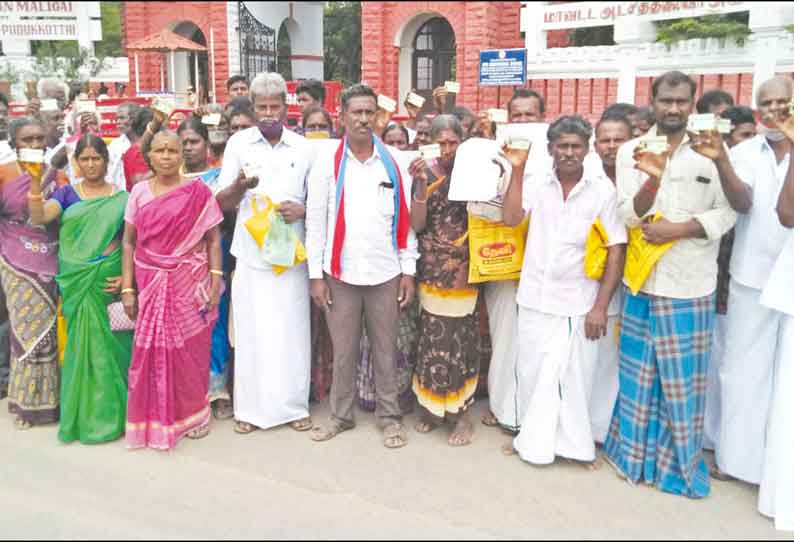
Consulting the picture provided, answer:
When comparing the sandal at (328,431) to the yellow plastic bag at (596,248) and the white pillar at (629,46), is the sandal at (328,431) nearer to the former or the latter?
the yellow plastic bag at (596,248)

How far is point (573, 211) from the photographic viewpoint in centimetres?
350

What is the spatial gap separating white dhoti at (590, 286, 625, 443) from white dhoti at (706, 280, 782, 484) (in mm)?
487

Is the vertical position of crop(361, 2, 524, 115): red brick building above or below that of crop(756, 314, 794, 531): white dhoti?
above

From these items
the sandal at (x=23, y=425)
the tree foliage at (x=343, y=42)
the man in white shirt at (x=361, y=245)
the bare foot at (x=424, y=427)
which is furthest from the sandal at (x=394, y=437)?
the tree foliage at (x=343, y=42)

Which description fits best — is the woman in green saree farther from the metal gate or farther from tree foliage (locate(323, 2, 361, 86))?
tree foliage (locate(323, 2, 361, 86))

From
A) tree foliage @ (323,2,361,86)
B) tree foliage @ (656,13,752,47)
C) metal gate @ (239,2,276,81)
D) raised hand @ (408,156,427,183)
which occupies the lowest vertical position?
raised hand @ (408,156,427,183)

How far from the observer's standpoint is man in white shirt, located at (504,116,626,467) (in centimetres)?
347

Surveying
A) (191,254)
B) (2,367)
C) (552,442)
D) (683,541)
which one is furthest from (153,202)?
(683,541)

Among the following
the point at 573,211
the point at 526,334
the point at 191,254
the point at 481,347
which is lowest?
the point at 481,347

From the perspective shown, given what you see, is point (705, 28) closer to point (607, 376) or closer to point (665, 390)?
point (607, 376)

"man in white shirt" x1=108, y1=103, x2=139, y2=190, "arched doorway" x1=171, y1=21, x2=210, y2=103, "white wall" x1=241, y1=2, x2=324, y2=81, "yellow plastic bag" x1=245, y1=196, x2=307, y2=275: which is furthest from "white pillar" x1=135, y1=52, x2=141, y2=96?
"yellow plastic bag" x1=245, y1=196, x2=307, y2=275

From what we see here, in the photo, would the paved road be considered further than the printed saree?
No

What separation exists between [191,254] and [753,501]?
2915 millimetres

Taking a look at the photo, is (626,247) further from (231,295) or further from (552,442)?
(231,295)
